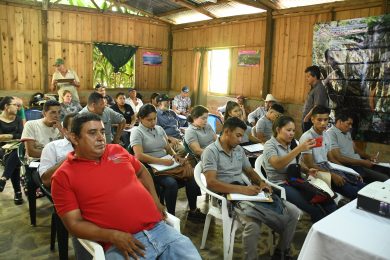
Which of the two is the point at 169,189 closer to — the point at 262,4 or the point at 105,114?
the point at 105,114

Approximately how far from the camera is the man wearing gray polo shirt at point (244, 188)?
7.04 ft

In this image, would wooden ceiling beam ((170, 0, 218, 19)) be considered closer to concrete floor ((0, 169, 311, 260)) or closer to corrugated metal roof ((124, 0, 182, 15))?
corrugated metal roof ((124, 0, 182, 15))

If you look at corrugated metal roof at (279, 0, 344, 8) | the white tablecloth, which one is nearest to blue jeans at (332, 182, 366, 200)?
the white tablecloth

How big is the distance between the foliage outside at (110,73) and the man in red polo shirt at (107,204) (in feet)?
23.0

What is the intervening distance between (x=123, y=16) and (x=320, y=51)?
17.5 feet

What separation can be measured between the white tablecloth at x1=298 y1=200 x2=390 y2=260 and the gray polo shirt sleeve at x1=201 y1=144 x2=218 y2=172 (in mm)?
1037

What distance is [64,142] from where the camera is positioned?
250 centimetres

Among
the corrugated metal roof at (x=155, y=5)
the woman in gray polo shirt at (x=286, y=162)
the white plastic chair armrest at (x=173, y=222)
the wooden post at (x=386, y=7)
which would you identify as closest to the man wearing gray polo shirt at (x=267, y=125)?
the woman in gray polo shirt at (x=286, y=162)

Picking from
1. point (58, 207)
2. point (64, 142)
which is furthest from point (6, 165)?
point (58, 207)

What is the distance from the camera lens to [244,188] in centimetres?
234

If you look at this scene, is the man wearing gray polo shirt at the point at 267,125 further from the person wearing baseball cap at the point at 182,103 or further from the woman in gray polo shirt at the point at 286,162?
the person wearing baseball cap at the point at 182,103

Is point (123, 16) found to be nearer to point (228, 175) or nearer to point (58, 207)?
point (228, 175)

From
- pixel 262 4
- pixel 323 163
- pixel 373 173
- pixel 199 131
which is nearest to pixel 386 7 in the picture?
pixel 262 4

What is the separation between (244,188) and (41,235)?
74.1 inches
